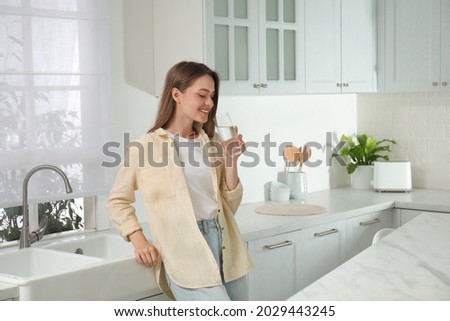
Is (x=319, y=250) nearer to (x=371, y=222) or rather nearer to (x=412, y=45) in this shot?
(x=371, y=222)

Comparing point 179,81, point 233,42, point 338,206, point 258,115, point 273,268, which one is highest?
point 233,42

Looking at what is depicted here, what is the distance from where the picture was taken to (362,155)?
509 cm

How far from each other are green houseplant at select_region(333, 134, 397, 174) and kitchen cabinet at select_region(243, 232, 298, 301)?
1.46 metres

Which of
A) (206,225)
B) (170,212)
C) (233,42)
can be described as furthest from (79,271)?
(233,42)

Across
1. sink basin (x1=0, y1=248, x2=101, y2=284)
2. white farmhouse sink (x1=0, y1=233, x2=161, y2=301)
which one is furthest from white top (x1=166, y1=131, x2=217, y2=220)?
sink basin (x1=0, y1=248, x2=101, y2=284)

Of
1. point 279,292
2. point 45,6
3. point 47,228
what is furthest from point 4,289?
point 279,292

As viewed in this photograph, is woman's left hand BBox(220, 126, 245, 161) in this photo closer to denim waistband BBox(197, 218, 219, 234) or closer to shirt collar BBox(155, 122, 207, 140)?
shirt collar BBox(155, 122, 207, 140)

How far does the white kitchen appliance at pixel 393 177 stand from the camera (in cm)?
477

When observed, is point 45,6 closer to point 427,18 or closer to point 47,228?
point 47,228

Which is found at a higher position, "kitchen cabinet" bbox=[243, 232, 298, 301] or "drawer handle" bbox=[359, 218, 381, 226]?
"drawer handle" bbox=[359, 218, 381, 226]

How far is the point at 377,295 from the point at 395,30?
3.11m

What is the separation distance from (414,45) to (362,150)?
2.62ft

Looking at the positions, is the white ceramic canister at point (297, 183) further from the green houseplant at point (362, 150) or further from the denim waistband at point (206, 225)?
the denim waistband at point (206, 225)

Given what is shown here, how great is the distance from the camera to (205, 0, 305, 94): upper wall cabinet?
11.8ft
